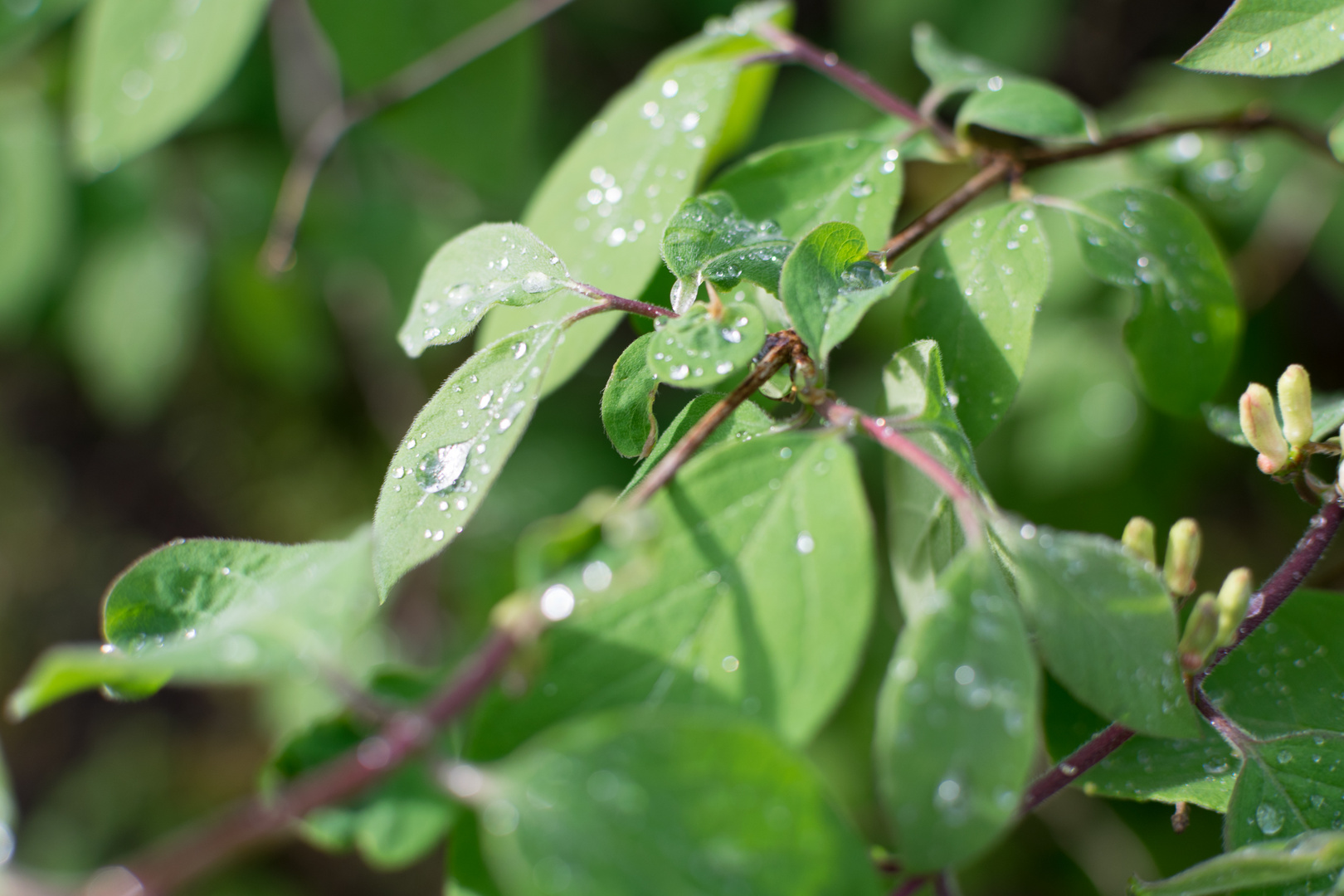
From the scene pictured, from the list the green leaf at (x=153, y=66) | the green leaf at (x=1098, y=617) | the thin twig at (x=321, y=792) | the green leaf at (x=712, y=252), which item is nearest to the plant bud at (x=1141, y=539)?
the green leaf at (x=1098, y=617)

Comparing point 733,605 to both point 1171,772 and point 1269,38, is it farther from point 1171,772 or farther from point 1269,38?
point 1269,38

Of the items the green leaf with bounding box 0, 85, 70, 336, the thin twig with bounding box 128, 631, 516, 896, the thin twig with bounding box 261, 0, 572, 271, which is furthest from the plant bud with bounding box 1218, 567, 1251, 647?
the green leaf with bounding box 0, 85, 70, 336

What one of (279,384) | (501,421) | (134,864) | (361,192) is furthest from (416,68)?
(279,384)

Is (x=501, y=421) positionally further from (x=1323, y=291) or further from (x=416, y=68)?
(x=1323, y=291)

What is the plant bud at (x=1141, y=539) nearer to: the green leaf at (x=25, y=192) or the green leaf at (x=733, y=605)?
the green leaf at (x=733, y=605)

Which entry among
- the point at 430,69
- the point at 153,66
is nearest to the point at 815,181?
the point at 430,69

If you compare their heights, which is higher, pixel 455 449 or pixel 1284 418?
pixel 455 449

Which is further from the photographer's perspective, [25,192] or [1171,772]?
[25,192]

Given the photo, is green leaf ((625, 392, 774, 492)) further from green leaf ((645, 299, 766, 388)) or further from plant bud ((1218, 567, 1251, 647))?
plant bud ((1218, 567, 1251, 647))
